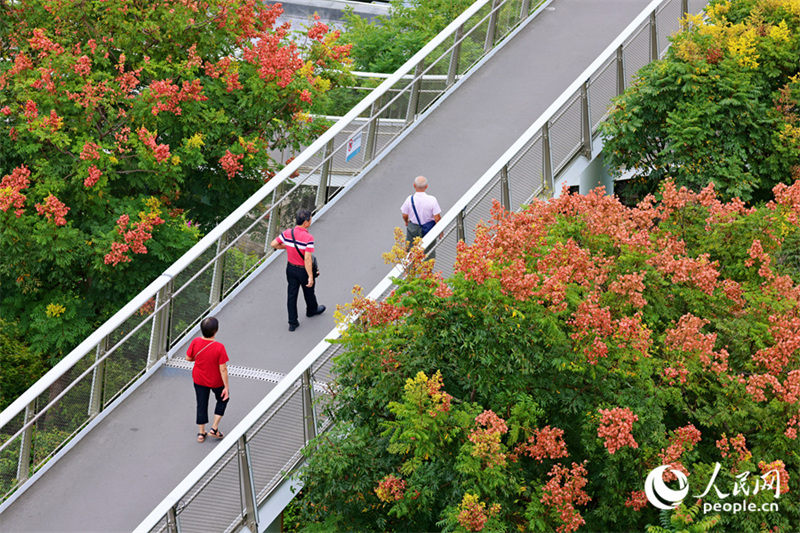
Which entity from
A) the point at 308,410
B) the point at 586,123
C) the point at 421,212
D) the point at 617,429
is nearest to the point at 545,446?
the point at 617,429

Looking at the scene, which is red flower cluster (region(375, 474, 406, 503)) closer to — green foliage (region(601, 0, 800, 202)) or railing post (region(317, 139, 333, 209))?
railing post (region(317, 139, 333, 209))

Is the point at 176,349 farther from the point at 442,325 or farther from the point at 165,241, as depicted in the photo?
the point at 442,325

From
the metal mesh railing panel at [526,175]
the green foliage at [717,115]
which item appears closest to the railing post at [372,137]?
the metal mesh railing panel at [526,175]

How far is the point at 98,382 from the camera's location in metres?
9.30

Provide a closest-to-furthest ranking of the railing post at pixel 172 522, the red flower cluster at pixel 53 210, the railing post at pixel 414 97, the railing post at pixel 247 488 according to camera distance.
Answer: the railing post at pixel 172 522, the railing post at pixel 247 488, the red flower cluster at pixel 53 210, the railing post at pixel 414 97

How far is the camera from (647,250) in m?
7.71

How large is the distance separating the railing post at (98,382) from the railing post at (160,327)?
588 millimetres

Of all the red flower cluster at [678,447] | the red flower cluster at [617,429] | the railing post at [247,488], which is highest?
the red flower cluster at [617,429]

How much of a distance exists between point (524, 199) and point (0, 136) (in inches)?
298

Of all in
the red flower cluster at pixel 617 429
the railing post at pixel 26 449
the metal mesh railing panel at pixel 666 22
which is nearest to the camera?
the red flower cluster at pixel 617 429

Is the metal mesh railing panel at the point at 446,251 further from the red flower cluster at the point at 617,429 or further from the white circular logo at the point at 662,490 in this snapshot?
the white circular logo at the point at 662,490

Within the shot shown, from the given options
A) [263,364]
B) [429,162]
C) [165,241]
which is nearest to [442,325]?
[263,364]

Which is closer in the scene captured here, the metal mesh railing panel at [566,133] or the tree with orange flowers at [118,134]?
the metal mesh railing panel at [566,133]

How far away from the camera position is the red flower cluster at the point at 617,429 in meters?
6.29
